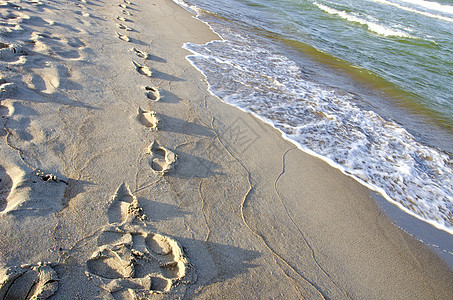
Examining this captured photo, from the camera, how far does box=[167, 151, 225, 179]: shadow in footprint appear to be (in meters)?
2.42

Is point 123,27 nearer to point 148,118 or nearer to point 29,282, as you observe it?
point 148,118

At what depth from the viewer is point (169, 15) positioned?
7.80m

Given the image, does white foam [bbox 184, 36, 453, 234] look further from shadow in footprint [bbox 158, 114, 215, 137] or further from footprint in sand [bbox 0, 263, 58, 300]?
footprint in sand [bbox 0, 263, 58, 300]

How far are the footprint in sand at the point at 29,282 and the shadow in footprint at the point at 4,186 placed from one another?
0.52m

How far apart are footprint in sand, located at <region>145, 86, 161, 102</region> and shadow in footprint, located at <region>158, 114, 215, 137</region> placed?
18.4 inches

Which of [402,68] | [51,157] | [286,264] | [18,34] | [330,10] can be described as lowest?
[286,264]

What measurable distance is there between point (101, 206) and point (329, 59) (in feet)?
24.1

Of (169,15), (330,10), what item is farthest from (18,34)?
(330,10)

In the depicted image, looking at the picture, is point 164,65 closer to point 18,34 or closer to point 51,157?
point 18,34

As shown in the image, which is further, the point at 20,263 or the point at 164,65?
the point at 164,65

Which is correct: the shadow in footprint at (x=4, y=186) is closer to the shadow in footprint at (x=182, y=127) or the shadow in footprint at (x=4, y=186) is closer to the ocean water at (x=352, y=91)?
the shadow in footprint at (x=182, y=127)

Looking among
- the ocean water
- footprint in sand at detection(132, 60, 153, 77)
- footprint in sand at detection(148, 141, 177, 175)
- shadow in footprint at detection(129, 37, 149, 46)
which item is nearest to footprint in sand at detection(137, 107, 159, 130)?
footprint in sand at detection(148, 141, 177, 175)

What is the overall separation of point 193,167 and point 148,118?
92 centimetres

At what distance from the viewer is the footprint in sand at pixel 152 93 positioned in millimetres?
3416
